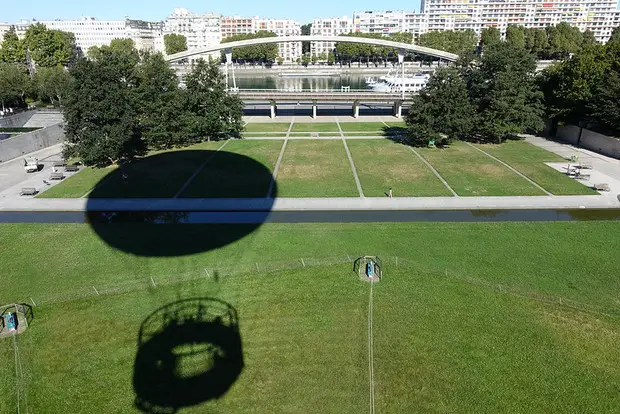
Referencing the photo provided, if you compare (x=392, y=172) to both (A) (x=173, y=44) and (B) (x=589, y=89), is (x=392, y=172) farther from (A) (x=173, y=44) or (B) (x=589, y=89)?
(A) (x=173, y=44)

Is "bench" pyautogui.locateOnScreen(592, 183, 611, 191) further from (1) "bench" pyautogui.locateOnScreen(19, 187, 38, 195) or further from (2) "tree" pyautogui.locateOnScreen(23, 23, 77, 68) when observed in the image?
(2) "tree" pyautogui.locateOnScreen(23, 23, 77, 68)

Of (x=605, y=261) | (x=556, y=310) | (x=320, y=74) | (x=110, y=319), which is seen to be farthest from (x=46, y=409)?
(x=320, y=74)

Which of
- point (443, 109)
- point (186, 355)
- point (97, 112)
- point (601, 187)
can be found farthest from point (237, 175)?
point (601, 187)

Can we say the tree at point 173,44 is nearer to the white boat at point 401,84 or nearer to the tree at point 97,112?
the white boat at point 401,84

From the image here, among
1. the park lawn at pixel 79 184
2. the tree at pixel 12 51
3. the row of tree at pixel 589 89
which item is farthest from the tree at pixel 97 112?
the tree at pixel 12 51

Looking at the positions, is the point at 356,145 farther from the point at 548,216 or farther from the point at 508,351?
the point at 508,351
